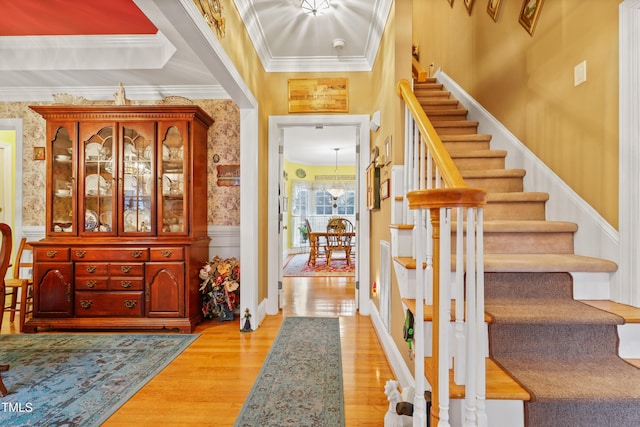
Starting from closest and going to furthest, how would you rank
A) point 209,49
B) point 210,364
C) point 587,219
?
point 587,219, point 209,49, point 210,364

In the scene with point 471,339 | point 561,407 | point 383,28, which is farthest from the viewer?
point 383,28

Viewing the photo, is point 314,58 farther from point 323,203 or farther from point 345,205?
point 345,205

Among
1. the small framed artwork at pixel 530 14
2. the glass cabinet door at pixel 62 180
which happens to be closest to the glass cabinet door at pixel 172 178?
the glass cabinet door at pixel 62 180

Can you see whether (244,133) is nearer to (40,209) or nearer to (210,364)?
(210,364)

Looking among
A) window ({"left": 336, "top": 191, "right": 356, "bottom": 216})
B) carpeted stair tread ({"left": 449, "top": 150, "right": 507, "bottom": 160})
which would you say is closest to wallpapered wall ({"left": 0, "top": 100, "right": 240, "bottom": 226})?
carpeted stair tread ({"left": 449, "top": 150, "right": 507, "bottom": 160})

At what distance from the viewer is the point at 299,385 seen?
80.6 inches

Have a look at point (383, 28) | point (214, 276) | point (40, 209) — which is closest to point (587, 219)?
point (383, 28)

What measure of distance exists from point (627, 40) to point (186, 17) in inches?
86.8

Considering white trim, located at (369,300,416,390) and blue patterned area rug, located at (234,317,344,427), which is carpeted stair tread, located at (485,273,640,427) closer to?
white trim, located at (369,300,416,390)

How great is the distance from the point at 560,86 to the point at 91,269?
4.02 metres

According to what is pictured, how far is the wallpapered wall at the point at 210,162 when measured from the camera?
3.55 metres

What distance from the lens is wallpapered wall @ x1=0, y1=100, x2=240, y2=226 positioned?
11.7 feet

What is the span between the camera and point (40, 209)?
11.7 feet

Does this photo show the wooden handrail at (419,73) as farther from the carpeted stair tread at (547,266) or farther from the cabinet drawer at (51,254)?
the cabinet drawer at (51,254)
